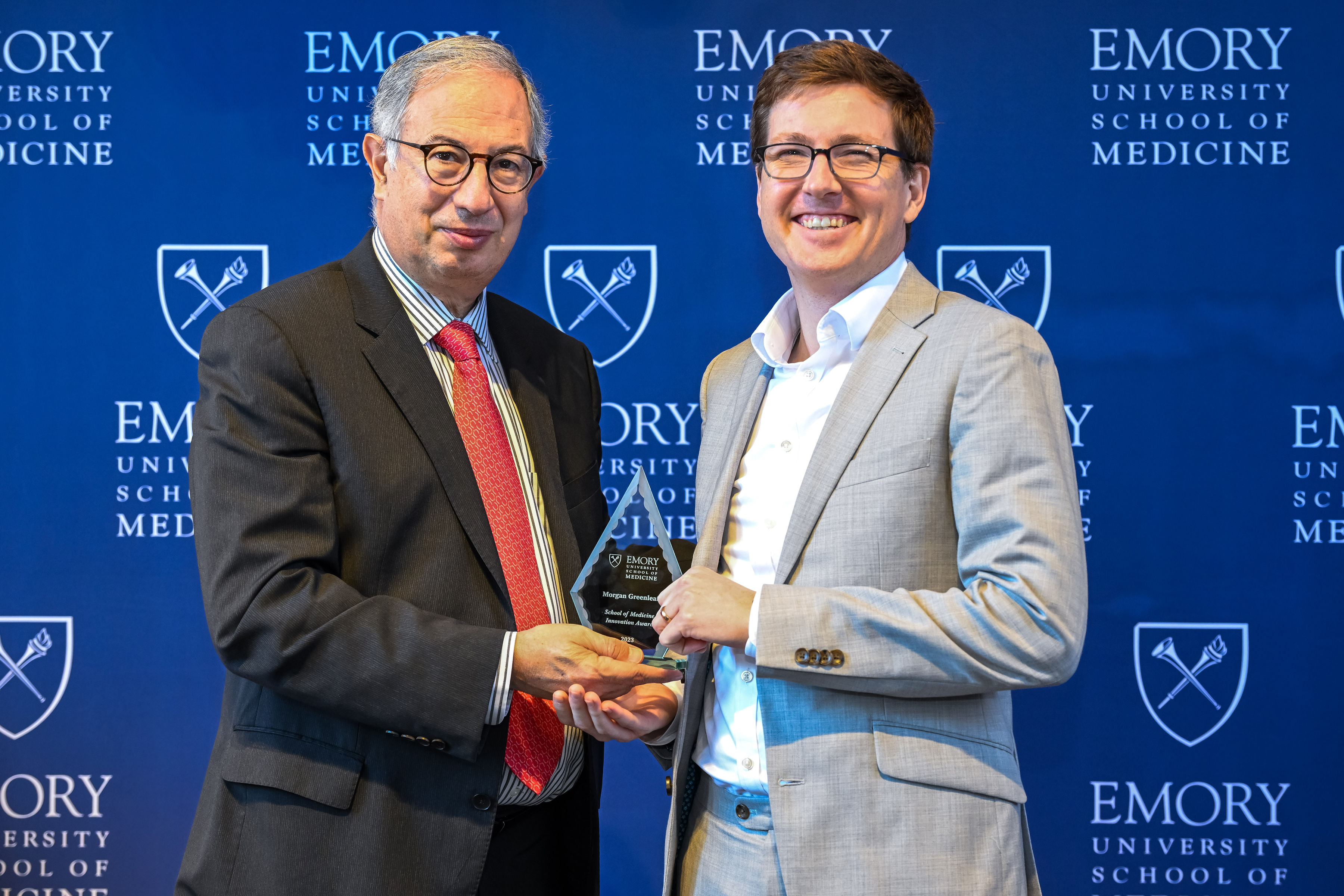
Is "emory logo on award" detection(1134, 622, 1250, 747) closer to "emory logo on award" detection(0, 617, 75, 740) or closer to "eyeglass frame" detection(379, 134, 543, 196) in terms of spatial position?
"eyeglass frame" detection(379, 134, 543, 196)

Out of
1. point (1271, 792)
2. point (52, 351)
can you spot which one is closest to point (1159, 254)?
point (1271, 792)

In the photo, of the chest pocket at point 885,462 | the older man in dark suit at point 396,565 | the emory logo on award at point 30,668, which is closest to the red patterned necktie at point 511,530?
the older man in dark suit at point 396,565

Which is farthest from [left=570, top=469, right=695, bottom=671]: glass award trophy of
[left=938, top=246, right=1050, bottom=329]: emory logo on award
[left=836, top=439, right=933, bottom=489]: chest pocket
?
[left=938, top=246, right=1050, bottom=329]: emory logo on award

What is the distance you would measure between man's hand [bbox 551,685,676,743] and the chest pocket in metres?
0.60

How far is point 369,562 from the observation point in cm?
198

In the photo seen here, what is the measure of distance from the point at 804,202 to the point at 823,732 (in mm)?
975

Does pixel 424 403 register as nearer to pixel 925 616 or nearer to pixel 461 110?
pixel 461 110

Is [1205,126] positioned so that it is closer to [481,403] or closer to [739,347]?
[739,347]

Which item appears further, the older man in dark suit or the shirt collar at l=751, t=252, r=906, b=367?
the shirt collar at l=751, t=252, r=906, b=367

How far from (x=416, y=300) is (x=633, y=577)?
753 mm

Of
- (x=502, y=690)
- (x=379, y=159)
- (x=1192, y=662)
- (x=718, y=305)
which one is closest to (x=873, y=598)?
(x=502, y=690)

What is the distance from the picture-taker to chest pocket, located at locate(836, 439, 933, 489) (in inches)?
69.1

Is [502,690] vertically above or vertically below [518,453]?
below

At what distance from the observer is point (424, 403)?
2057 millimetres
